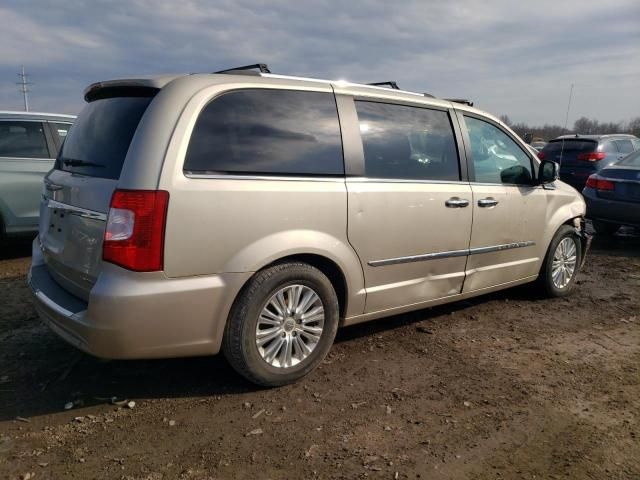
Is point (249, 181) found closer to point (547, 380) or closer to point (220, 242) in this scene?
point (220, 242)

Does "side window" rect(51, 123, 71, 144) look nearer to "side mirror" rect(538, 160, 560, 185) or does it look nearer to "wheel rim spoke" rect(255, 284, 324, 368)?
A: "wheel rim spoke" rect(255, 284, 324, 368)

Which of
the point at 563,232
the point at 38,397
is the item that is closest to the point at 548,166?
the point at 563,232

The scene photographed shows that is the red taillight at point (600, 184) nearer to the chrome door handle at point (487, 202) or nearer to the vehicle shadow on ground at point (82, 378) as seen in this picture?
the chrome door handle at point (487, 202)

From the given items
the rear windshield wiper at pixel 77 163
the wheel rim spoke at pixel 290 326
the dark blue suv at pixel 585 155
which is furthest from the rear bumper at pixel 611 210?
the rear windshield wiper at pixel 77 163

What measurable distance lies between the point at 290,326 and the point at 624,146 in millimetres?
11782

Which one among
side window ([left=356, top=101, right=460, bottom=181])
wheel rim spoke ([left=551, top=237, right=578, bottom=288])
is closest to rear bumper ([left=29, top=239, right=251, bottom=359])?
side window ([left=356, top=101, right=460, bottom=181])

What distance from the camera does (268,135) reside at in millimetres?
2992

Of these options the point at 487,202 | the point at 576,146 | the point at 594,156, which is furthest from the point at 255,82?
the point at 576,146

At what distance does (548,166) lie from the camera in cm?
453

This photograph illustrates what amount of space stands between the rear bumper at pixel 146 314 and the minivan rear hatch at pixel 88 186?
156mm

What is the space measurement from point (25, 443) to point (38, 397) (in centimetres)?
48

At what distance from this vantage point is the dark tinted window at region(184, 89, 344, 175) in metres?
2.78

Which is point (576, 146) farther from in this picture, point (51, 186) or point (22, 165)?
point (51, 186)

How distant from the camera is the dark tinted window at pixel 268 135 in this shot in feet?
9.11
